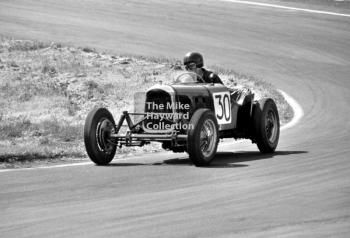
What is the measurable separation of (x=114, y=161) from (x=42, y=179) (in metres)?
2.18

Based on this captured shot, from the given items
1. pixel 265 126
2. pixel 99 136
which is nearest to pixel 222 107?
pixel 265 126

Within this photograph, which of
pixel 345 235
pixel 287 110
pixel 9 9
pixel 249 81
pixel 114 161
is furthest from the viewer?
pixel 9 9

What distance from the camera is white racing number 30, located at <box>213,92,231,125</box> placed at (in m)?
13.5

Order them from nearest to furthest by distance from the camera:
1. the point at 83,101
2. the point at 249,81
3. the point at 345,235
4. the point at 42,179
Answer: the point at 345,235 → the point at 42,179 → the point at 83,101 → the point at 249,81

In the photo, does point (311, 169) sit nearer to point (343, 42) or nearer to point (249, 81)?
point (249, 81)

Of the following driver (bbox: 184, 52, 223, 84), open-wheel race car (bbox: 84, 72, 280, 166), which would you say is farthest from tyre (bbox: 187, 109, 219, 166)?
driver (bbox: 184, 52, 223, 84)

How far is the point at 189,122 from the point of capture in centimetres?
1238

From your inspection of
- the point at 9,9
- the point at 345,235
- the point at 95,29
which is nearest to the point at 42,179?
the point at 345,235

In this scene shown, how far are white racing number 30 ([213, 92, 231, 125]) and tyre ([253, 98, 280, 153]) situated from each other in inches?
16.2

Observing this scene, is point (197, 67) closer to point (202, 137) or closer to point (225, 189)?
point (202, 137)

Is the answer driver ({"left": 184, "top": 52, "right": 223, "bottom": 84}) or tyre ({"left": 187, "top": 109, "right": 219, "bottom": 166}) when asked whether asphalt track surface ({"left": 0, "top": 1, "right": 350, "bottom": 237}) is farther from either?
driver ({"left": 184, "top": 52, "right": 223, "bottom": 84})

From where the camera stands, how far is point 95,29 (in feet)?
97.9

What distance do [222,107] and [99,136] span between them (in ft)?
6.19

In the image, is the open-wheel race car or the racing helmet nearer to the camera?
the open-wheel race car
